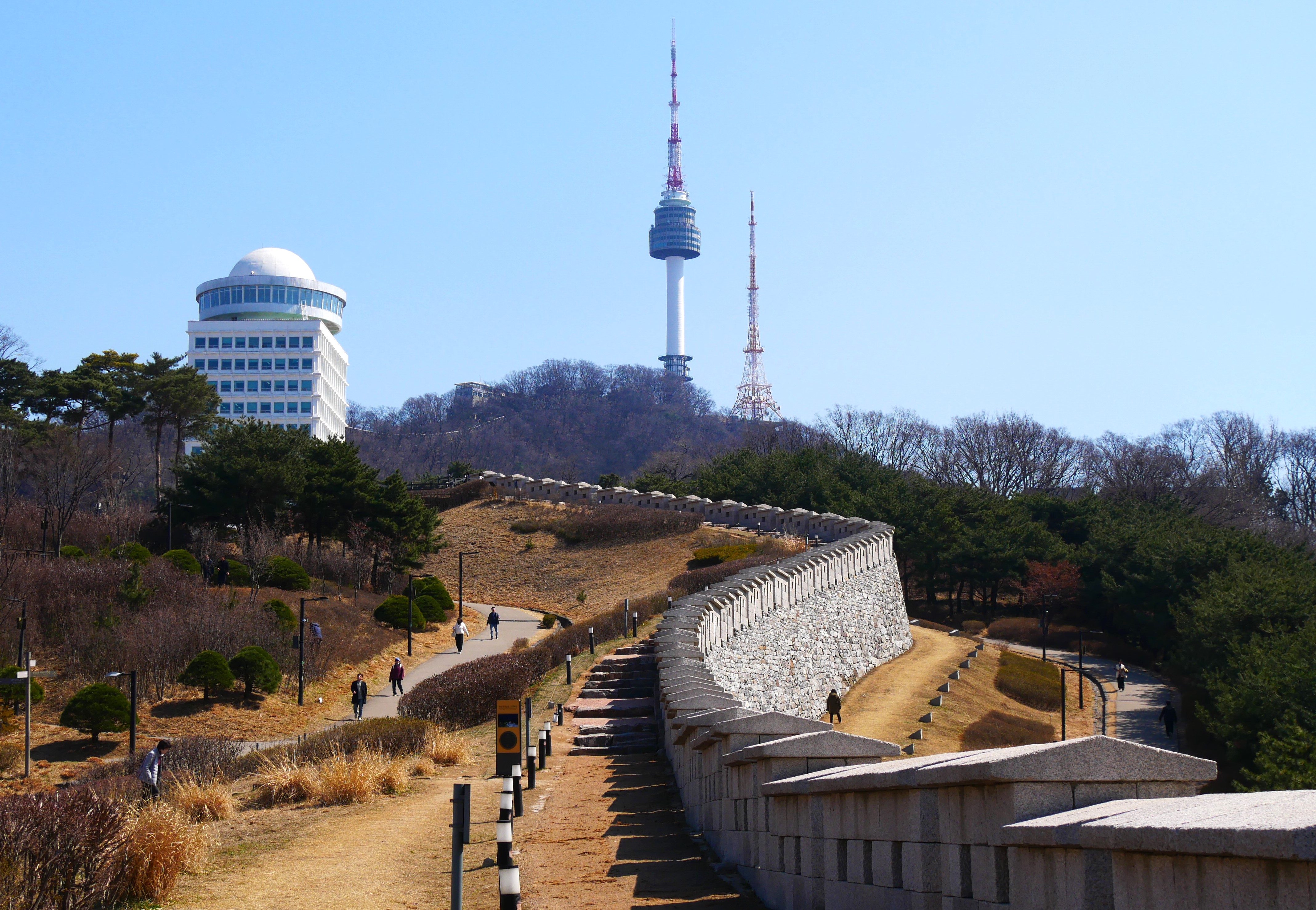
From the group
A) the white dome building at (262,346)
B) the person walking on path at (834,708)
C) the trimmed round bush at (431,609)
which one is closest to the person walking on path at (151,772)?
the person walking on path at (834,708)

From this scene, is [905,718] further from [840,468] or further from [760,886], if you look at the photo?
[840,468]

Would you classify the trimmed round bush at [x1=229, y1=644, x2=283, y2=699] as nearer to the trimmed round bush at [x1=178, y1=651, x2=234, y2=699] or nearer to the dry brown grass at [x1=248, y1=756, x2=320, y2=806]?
the trimmed round bush at [x1=178, y1=651, x2=234, y2=699]

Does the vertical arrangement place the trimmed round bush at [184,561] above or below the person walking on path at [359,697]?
above

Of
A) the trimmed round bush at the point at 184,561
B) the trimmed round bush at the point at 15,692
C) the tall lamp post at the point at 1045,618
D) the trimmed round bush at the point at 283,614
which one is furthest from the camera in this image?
the tall lamp post at the point at 1045,618

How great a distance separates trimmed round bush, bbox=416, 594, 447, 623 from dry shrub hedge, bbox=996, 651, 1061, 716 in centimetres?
2058

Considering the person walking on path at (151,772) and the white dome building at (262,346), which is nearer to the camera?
the person walking on path at (151,772)

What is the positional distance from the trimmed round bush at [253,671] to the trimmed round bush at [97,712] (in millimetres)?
4022

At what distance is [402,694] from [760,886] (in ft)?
81.6

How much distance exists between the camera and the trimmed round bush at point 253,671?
29719 millimetres

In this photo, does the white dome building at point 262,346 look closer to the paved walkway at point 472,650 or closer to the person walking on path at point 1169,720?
the paved walkway at point 472,650

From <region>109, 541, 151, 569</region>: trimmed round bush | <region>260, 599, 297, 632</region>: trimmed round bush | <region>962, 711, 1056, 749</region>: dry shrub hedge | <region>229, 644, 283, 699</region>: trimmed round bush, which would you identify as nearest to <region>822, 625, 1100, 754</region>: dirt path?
<region>962, 711, 1056, 749</region>: dry shrub hedge

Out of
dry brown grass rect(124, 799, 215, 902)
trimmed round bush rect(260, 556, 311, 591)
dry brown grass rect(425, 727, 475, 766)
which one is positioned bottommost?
dry brown grass rect(425, 727, 475, 766)

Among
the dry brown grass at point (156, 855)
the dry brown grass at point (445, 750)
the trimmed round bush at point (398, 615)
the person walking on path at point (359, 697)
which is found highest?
the trimmed round bush at point (398, 615)

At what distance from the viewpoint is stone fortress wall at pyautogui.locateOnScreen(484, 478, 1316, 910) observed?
138 inches
